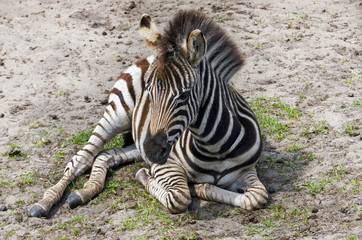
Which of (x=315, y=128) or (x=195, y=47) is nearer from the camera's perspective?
(x=195, y=47)

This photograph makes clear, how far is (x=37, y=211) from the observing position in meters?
6.19

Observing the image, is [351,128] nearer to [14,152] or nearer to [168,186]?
[168,186]

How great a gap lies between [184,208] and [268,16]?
19.1 feet

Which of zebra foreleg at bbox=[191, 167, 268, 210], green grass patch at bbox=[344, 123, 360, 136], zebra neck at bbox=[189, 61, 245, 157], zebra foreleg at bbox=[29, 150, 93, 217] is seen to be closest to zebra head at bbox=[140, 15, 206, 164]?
zebra neck at bbox=[189, 61, 245, 157]

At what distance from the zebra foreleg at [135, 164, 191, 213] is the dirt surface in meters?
0.12

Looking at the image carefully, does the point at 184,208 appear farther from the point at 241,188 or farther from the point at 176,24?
the point at 176,24

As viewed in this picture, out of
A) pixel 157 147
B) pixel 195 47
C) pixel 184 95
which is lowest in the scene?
pixel 157 147

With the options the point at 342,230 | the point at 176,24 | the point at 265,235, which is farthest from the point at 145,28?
the point at 342,230

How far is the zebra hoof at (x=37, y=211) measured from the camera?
244 inches

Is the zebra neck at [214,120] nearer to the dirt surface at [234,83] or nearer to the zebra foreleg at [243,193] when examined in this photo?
the zebra foreleg at [243,193]

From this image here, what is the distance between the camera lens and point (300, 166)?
6.71 m

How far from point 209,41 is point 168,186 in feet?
5.70

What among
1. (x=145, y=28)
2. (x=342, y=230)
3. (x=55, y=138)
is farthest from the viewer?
(x=55, y=138)

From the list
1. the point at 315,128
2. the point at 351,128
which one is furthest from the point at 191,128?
the point at 351,128
